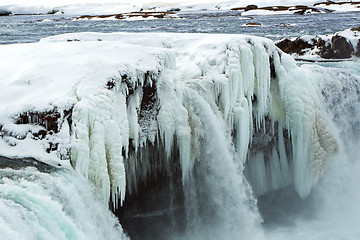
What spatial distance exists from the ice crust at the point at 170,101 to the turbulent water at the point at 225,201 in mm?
246

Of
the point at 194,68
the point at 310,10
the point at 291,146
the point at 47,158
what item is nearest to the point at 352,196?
the point at 291,146

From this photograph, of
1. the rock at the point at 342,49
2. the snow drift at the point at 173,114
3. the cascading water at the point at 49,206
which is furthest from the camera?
the rock at the point at 342,49

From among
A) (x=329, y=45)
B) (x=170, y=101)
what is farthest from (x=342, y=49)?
(x=170, y=101)

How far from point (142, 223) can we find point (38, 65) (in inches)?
115

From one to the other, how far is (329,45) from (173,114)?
1304 cm

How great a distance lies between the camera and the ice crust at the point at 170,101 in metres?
4.48

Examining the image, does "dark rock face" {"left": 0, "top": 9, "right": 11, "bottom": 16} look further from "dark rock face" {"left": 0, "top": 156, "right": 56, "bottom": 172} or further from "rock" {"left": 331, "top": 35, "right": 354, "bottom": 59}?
"dark rock face" {"left": 0, "top": 156, "right": 56, "bottom": 172}

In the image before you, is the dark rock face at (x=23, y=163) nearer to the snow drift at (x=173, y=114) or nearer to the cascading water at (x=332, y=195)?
the snow drift at (x=173, y=114)

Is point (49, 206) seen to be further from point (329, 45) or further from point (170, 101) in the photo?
point (329, 45)

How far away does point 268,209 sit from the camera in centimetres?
750

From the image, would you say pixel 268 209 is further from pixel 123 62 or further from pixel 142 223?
pixel 123 62

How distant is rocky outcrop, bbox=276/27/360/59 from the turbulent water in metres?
8.48

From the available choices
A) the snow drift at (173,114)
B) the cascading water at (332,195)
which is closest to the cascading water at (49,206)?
the snow drift at (173,114)

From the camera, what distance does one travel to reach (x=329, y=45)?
17.0m
